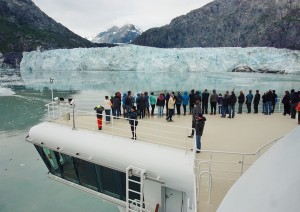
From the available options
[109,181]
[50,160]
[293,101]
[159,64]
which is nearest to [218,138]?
[109,181]

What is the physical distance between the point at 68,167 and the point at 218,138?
563 cm

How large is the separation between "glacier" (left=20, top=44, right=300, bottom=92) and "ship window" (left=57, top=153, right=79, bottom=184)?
44.2 meters

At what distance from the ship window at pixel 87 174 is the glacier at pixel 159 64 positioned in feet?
147

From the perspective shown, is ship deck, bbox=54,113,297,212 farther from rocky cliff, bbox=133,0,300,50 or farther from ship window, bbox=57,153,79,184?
rocky cliff, bbox=133,0,300,50

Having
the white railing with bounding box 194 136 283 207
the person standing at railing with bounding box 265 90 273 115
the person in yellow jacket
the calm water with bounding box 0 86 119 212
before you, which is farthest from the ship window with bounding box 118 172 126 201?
the person standing at railing with bounding box 265 90 273 115

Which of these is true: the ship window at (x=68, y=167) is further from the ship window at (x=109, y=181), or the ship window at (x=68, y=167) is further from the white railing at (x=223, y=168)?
the white railing at (x=223, y=168)

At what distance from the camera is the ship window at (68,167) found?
10.3 metres

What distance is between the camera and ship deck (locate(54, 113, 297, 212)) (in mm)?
6992

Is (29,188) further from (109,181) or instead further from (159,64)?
(159,64)

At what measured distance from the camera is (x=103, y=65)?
73.8 meters

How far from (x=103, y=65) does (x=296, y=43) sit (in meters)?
88.4

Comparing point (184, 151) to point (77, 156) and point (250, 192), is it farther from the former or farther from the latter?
point (250, 192)

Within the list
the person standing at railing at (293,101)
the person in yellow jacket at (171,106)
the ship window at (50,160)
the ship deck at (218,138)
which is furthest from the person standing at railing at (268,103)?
the ship window at (50,160)

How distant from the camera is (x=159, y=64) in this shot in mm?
66375
